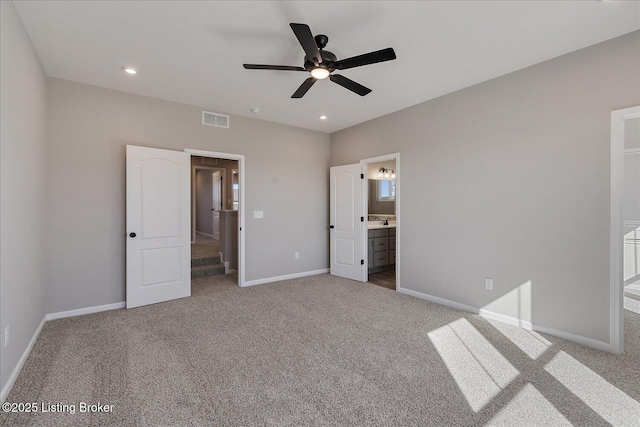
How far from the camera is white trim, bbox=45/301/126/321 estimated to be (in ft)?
10.8

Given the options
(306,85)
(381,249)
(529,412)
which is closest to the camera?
(529,412)

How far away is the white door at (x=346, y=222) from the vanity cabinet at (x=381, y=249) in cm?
42

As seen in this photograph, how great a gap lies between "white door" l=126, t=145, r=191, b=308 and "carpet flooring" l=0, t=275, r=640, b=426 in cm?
45

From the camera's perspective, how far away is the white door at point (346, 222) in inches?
198

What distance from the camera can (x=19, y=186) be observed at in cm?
228

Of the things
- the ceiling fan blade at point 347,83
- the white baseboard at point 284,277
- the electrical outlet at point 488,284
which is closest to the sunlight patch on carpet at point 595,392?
the electrical outlet at point 488,284

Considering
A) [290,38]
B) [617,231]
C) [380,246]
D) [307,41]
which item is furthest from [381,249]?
[307,41]

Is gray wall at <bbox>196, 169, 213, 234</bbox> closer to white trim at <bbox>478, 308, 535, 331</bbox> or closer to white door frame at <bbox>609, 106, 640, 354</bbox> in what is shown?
white trim at <bbox>478, 308, 535, 331</bbox>

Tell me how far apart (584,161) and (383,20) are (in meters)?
2.26

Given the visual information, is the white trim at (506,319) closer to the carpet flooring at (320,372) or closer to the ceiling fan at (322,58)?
the carpet flooring at (320,372)

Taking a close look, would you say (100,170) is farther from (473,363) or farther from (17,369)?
(473,363)

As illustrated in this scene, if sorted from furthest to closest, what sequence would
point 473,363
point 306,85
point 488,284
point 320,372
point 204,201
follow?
1. point 204,201
2. point 488,284
3. point 306,85
4. point 473,363
5. point 320,372

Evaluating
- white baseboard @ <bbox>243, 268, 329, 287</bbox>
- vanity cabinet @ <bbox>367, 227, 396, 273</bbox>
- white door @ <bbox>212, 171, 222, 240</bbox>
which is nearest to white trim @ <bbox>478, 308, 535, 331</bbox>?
vanity cabinet @ <bbox>367, 227, 396, 273</bbox>

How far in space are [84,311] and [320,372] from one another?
A: 3.09 metres
